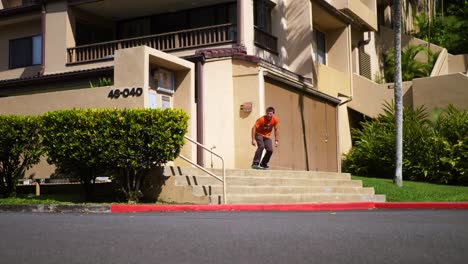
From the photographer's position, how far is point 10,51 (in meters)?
23.4

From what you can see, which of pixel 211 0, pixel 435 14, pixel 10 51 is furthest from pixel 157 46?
pixel 435 14

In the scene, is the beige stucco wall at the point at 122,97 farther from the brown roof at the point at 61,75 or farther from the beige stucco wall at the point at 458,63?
the beige stucco wall at the point at 458,63

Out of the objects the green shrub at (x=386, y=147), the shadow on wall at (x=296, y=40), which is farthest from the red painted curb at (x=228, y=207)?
the green shrub at (x=386, y=147)

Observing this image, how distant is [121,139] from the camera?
1214 cm

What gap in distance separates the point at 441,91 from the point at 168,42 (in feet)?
34.9

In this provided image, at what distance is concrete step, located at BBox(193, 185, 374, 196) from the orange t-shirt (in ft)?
5.28

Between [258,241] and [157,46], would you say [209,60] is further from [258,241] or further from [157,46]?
[258,241]

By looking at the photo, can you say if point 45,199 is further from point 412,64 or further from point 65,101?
point 412,64

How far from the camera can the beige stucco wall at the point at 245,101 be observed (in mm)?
16938

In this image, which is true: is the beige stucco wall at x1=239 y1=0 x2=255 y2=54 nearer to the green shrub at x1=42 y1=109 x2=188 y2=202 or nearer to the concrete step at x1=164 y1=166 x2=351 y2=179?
the concrete step at x1=164 y1=166 x2=351 y2=179

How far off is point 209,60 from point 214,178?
4.90 meters

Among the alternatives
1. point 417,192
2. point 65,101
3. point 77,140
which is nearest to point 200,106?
point 65,101

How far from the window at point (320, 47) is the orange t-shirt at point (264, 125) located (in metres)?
8.80

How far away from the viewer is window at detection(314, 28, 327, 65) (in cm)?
2389
